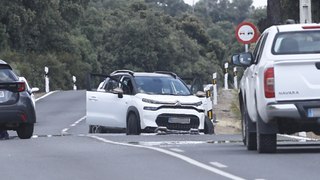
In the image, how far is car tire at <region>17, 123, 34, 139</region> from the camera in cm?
2155

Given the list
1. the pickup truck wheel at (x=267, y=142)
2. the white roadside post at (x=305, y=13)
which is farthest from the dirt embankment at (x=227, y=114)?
the pickup truck wheel at (x=267, y=142)

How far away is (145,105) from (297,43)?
25.6 ft

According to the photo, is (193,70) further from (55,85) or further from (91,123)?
(91,123)

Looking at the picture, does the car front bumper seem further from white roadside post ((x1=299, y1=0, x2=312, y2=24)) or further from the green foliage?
the green foliage

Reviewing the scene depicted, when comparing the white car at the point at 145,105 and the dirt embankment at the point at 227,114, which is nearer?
the white car at the point at 145,105

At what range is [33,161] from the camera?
1540 cm

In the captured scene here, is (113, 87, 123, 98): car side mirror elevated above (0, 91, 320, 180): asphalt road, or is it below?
above

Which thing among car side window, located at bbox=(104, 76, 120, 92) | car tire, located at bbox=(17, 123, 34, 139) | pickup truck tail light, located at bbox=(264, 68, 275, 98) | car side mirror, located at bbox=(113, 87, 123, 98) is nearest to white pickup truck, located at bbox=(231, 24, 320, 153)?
pickup truck tail light, located at bbox=(264, 68, 275, 98)

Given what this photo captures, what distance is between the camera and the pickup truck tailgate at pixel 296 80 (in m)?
15.1

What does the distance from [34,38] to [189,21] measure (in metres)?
23.0

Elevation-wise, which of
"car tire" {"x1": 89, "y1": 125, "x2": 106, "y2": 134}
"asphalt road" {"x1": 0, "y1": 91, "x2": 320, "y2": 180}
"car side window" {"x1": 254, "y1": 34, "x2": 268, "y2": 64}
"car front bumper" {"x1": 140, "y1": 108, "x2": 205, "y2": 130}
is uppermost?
"car side window" {"x1": 254, "y1": 34, "x2": 268, "y2": 64}

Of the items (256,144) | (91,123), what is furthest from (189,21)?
(256,144)

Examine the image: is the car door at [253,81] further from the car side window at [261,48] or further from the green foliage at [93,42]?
the green foliage at [93,42]

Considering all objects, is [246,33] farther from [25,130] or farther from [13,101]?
[13,101]
